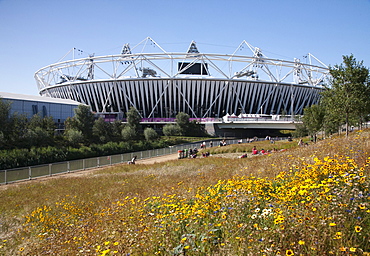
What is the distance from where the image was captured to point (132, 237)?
5.40 metres

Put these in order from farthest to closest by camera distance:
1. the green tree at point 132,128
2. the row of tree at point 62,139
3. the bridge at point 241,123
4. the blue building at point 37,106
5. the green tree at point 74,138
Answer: the bridge at point 241,123 → the blue building at point 37,106 → the green tree at point 132,128 → the green tree at point 74,138 → the row of tree at point 62,139

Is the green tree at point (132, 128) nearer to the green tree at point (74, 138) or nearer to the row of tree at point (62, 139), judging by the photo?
the row of tree at point (62, 139)

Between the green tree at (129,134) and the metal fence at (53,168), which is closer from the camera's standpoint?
the metal fence at (53,168)

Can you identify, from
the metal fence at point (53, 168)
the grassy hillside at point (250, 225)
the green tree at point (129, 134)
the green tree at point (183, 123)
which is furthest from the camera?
the green tree at point (183, 123)

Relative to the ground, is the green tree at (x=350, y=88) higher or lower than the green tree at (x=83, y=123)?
higher

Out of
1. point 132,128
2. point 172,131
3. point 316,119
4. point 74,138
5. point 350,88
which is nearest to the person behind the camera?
point 350,88

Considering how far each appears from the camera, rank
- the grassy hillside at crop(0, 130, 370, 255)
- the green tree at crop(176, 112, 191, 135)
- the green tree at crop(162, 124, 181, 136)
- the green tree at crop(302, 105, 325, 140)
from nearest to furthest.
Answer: the grassy hillside at crop(0, 130, 370, 255)
the green tree at crop(302, 105, 325, 140)
the green tree at crop(162, 124, 181, 136)
the green tree at crop(176, 112, 191, 135)

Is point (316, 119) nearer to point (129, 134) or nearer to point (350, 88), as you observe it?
point (350, 88)

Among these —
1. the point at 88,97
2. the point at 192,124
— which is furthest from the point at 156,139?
the point at 88,97

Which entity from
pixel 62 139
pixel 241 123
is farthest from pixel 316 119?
pixel 62 139

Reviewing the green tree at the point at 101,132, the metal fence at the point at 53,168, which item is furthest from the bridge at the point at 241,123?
the metal fence at the point at 53,168

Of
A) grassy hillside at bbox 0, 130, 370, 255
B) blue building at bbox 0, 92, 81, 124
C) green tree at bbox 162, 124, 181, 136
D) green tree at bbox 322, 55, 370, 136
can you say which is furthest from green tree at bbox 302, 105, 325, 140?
blue building at bbox 0, 92, 81, 124

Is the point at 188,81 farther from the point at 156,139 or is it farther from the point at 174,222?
the point at 174,222

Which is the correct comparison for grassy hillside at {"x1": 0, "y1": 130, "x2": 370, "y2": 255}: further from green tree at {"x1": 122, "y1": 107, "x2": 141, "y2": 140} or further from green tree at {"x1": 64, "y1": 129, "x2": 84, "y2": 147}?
green tree at {"x1": 122, "y1": 107, "x2": 141, "y2": 140}
